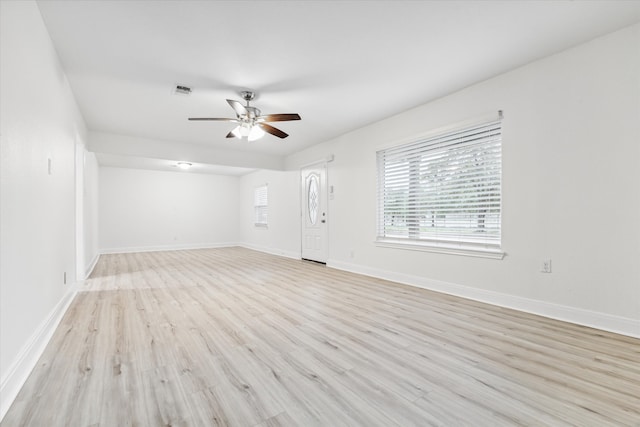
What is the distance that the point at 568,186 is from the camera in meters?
2.71

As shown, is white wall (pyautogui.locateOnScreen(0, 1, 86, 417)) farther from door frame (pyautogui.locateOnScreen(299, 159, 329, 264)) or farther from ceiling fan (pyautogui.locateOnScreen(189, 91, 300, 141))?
door frame (pyautogui.locateOnScreen(299, 159, 329, 264))

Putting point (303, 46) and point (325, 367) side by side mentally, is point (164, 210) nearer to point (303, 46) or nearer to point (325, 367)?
point (303, 46)

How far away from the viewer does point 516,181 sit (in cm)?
305

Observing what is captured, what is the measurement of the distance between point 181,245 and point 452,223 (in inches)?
315

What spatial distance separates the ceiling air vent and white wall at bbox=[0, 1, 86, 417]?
106 centimetres

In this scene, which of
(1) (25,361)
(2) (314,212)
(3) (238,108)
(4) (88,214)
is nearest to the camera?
(1) (25,361)

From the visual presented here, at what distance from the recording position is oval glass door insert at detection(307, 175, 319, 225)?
617cm

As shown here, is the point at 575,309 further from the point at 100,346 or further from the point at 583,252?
the point at 100,346

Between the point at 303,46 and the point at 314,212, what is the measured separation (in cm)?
390

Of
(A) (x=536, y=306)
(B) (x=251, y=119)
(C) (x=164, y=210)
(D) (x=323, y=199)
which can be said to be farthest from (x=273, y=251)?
(A) (x=536, y=306)

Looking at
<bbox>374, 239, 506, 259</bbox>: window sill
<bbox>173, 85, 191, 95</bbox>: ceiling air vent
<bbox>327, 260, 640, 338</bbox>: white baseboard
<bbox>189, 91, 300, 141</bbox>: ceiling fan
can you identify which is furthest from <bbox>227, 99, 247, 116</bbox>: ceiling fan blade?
<bbox>327, 260, 640, 338</bbox>: white baseboard

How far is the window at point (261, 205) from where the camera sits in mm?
8320

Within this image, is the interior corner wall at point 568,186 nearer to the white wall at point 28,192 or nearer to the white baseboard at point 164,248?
the white wall at point 28,192

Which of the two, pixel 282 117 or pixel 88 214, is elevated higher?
pixel 282 117
